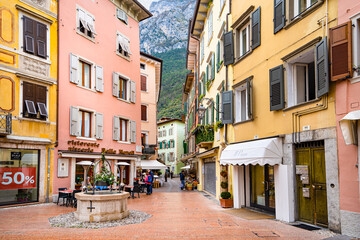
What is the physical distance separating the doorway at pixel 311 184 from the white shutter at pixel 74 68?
13.1 m

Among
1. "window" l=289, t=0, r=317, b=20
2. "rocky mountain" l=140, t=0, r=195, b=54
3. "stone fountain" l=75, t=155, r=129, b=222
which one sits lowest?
"stone fountain" l=75, t=155, r=129, b=222

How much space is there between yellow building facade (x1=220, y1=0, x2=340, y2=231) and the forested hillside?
5259cm

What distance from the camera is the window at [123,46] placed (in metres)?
23.0

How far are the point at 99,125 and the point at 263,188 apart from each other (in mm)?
11931

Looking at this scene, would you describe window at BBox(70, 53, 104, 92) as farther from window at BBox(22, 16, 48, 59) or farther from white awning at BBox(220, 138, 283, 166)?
white awning at BBox(220, 138, 283, 166)

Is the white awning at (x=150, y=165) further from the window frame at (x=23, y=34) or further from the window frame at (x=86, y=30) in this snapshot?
the window frame at (x=23, y=34)

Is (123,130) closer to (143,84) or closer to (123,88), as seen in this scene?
(123,88)

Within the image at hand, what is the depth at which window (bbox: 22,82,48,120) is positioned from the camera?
14938mm

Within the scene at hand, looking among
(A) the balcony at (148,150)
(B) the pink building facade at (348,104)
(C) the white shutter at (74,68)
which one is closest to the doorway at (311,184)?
(B) the pink building facade at (348,104)

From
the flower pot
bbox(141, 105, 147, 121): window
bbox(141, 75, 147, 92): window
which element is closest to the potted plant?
the flower pot

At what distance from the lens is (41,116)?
15734 millimetres

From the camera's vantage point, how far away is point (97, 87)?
20.3m

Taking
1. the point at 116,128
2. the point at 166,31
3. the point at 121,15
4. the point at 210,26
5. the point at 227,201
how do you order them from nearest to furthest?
the point at 227,201
the point at 210,26
the point at 116,128
the point at 121,15
the point at 166,31

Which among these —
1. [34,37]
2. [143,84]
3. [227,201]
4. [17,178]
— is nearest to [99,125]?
[17,178]
